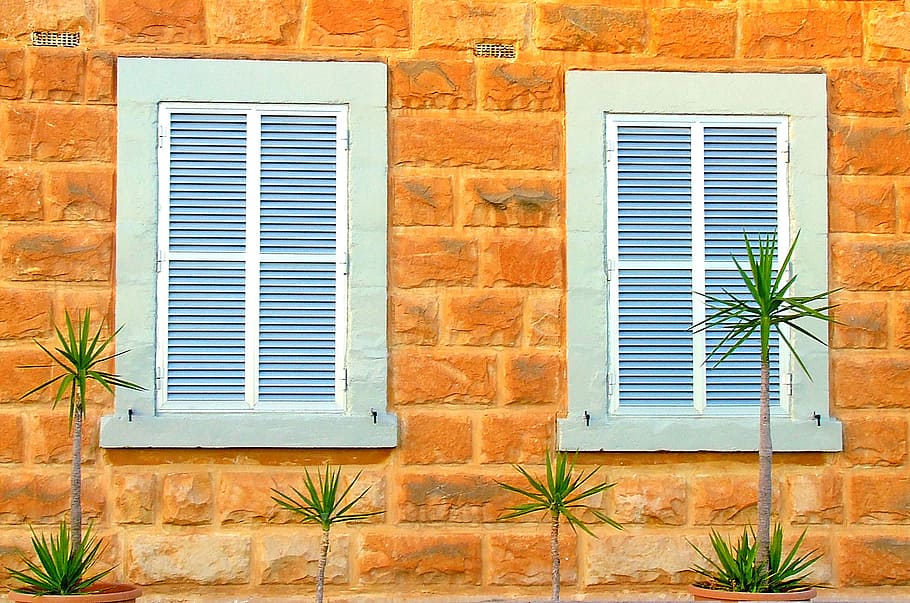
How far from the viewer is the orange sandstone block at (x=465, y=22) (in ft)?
27.0

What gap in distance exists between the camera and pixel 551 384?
811 cm

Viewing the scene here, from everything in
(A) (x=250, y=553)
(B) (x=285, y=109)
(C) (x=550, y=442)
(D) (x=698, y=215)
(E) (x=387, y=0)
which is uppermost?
(E) (x=387, y=0)

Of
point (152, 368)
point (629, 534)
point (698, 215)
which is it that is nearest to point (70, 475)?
point (152, 368)

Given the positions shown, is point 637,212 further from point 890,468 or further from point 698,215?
point 890,468

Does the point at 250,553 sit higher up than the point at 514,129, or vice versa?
the point at 514,129

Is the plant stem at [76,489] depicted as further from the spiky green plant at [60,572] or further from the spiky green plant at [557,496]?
the spiky green plant at [557,496]

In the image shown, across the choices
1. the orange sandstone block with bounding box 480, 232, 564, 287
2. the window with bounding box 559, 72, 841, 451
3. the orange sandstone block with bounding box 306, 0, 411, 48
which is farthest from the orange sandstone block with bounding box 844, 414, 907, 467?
the orange sandstone block with bounding box 306, 0, 411, 48

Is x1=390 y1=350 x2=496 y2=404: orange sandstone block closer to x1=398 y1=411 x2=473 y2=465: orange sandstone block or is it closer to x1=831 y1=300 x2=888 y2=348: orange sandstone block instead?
x1=398 y1=411 x2=473 y2=465: orange sandstone block

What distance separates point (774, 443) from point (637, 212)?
1468mm

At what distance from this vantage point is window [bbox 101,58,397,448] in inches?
Result: 313

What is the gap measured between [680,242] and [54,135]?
3465mm

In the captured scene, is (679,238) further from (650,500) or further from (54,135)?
(54,135)

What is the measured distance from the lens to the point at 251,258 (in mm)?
8086

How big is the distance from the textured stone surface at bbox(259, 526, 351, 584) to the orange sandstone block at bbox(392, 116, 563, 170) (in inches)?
83.0
